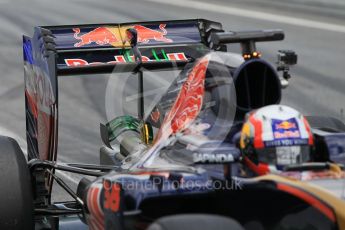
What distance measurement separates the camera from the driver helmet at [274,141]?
6324 mm

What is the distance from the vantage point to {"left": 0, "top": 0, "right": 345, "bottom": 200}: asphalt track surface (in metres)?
13.9

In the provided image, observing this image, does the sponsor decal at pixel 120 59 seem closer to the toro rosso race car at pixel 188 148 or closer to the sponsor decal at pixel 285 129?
the toro rosso race car at pixel 188 148

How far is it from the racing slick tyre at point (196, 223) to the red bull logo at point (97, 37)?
3.90 metres

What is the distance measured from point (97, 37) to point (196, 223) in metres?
4.12

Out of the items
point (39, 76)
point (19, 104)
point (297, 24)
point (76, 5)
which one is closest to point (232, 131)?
point (39, 76)

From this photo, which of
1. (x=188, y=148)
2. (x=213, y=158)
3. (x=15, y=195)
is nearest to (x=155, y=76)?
(x=15, y=195)

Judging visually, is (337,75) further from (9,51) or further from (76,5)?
(76,5)

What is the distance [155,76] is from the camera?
621 inches

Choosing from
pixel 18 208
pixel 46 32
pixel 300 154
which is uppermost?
pixel 46 32

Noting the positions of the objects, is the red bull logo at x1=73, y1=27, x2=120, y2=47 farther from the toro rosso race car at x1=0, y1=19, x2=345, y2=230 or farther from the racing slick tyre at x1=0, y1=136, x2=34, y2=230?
the racing slick tyre at x1=0, y1=136, x2=34, y2=230

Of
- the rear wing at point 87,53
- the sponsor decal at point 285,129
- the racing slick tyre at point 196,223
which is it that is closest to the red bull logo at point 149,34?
the rear wing at point 87,53

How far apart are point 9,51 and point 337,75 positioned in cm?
597

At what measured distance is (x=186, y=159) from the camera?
22.3 feet

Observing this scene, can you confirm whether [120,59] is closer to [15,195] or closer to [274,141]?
[15,195]
